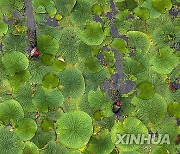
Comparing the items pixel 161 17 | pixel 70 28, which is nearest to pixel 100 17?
pixel 70 28

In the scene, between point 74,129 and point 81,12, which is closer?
point 74,129

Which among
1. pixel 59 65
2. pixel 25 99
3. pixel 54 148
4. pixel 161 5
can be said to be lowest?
pixel 54 148

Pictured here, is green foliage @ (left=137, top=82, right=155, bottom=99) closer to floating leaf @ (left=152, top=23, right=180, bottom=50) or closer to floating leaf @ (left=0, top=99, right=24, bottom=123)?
floating leaf @ (left=152, top=23, right=180, bottom=50)

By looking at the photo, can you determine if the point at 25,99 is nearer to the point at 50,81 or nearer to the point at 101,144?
the point at 50,81

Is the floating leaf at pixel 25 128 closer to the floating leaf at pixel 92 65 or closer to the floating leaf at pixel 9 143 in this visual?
the floating leaf at pixel 9 143

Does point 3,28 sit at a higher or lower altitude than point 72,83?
higher

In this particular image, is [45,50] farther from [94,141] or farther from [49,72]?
[94,141]

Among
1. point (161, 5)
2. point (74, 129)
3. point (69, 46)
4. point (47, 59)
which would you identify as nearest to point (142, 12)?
point (161, 5)

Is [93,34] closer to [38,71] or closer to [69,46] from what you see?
[69,46]
